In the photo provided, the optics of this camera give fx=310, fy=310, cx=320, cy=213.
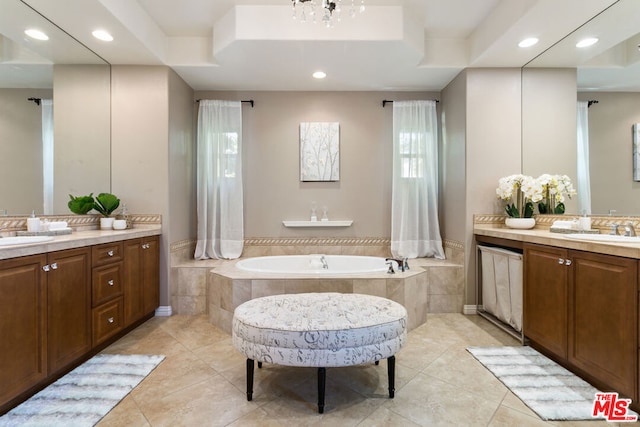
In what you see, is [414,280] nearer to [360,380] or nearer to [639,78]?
[360,380]

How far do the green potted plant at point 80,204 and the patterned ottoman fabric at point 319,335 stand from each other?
203cm

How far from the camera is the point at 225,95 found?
3.84 m

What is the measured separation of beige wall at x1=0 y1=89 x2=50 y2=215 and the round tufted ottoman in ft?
6.37

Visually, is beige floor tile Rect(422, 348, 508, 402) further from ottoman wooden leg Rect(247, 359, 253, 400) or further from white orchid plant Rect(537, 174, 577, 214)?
white orchid plant Rect(537, 174, 577, 214)

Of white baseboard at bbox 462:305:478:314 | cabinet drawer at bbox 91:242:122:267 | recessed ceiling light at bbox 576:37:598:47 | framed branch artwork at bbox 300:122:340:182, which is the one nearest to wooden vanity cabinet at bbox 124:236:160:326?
cabinet drawer at bbox 91:242:122:267

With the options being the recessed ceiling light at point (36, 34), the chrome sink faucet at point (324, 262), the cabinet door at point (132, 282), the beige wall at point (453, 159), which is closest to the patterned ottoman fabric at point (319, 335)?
the cabinet door at point (132, 282)

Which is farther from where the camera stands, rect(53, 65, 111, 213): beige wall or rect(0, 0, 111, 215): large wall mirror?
rect(53, 65, 111, 213): beige wall

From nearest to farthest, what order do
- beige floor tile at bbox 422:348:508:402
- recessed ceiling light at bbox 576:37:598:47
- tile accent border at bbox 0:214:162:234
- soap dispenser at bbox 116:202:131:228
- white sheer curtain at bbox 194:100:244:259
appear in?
beige floor tile at bbox 422:348:508:402 < tile accent border at bbox 0:214:162:234 < recessed ceiling light at bbox 576:37:598:47 < soap dispenser at bbox 116:202:131:228 < white sheer curtain at bbox 194:100:244:259

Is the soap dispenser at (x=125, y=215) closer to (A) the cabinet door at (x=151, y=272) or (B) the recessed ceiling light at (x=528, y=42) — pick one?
(A) the cabinet door at (x=151, y=272)

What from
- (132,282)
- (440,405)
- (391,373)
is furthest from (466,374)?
(132,282)

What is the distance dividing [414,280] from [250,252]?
2.00 meters

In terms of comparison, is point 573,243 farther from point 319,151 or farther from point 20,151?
point 20,151

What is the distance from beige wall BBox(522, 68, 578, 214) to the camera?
280 centimetres

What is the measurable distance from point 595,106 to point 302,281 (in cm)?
284
